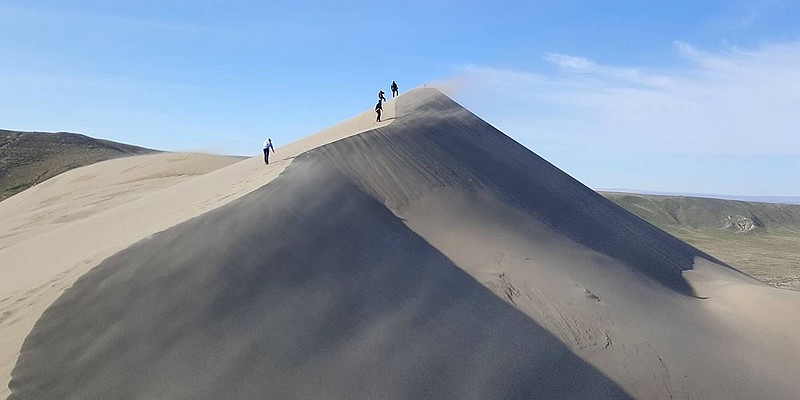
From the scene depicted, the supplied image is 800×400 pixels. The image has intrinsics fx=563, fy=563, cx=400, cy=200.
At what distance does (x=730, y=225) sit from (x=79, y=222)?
81.5m

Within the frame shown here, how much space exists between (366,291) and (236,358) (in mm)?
1950

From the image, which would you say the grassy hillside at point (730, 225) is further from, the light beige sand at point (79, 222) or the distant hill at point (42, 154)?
the distant hill at point (42, 154)

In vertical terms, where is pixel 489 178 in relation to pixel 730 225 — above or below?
above

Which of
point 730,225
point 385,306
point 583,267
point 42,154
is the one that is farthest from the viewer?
point 730,225

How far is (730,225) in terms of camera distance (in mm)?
75438

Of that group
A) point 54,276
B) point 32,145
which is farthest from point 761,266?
point 32,145

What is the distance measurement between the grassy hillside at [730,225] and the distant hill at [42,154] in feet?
146

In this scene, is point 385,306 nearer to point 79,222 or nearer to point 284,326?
point 284,326

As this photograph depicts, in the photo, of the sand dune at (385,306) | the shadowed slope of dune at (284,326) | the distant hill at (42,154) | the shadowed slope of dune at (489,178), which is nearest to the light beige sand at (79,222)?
the sand dune at (385,306)

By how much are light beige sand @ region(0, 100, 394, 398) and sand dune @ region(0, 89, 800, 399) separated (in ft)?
0.50

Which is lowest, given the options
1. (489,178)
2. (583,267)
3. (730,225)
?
(730,225)

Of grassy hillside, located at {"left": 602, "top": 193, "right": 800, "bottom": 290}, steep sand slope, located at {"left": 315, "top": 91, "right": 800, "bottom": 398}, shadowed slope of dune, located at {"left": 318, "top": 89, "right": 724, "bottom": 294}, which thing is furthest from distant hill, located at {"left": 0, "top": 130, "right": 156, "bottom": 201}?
grassy hillside, located at {"left": 602, "top": 193, "right": 800, "bottom": 290}

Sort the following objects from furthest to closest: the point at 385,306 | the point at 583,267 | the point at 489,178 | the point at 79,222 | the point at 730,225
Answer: the point at 730,225
the point at 79,222
the point at 489,178
the point at 583,267
the point at 385,306

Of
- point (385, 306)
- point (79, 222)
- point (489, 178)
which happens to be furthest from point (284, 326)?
point (79, 222)
